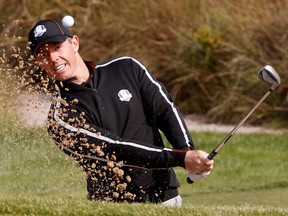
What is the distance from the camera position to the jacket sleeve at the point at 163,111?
19.3 ft

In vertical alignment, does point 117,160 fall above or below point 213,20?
above

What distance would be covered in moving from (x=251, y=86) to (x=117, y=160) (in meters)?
6.69

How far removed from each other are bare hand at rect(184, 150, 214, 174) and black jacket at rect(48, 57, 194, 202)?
5cm

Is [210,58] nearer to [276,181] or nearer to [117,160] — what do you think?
[276,181]

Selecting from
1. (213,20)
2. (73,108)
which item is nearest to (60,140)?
(73,108)

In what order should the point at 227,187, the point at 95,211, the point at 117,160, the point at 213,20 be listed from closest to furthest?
the point at 95,211
the point at 117,160
the point at 227,187
the point at 213,20

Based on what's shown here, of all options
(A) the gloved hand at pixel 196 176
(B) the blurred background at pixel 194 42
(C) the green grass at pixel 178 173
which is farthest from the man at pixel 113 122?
(B) the blurred background at pixel 194 42

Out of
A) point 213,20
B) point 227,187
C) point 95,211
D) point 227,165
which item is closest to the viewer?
point 95,211

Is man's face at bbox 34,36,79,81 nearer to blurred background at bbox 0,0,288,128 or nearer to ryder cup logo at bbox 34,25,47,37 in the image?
ryder cup logo at bbox 34,25,47,37

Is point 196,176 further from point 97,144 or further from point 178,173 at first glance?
point 178,173

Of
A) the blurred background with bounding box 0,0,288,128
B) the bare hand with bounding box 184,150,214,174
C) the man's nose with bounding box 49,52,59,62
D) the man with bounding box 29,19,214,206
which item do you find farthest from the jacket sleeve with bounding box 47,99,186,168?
the blurred background with bounding box 0,0,288,128

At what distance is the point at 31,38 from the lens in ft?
19.5

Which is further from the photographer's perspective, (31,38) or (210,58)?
(210,58)

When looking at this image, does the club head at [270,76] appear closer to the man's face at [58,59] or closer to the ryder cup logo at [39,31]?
the man's face at [58,59]
